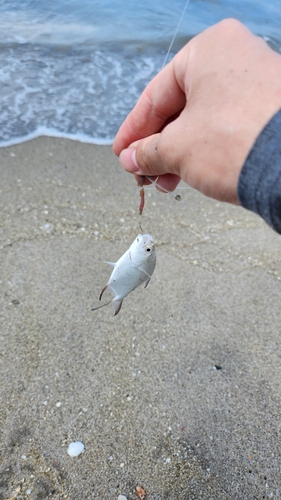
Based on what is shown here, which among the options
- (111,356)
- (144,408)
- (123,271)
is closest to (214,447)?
(144,408)

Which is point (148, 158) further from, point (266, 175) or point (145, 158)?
point (266, 175)

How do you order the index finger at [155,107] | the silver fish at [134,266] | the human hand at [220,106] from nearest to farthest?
the human hand at [220,106], the index finger at [155,107], the silver fish at [134,266]

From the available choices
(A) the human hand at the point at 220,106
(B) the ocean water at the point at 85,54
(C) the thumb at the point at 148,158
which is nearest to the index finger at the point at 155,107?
(A) the human hand at the point at 220,106

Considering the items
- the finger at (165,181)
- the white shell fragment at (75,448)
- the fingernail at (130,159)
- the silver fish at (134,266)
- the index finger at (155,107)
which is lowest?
the white shell fragment at (75,448)

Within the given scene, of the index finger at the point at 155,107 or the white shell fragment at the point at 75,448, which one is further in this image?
the white shell fragment at the point at 75,448

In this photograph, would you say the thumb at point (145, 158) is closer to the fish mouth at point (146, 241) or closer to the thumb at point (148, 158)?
the thumb at point (148, 158)
